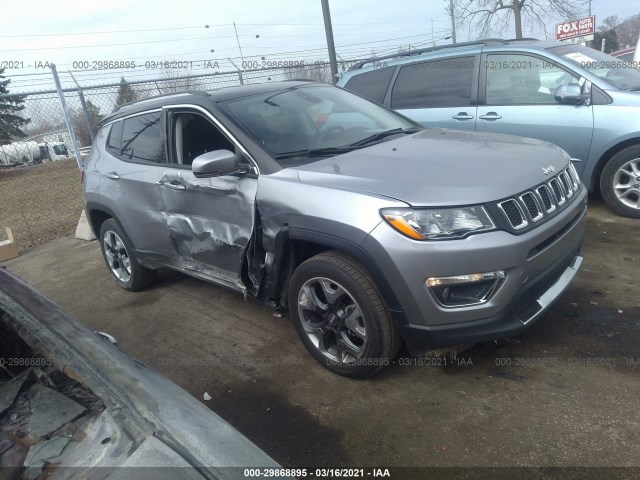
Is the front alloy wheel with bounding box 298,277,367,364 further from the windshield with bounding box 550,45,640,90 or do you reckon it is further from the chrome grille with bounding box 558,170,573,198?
the windshield with bounding box 550,45,640,90

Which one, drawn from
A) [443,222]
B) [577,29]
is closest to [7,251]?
[443,222]

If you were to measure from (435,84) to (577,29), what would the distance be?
25.0 metres

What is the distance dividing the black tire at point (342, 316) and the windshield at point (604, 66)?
156 inches

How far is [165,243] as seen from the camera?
13.5 feet

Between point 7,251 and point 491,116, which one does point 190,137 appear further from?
point 7,251

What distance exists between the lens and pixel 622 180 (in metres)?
5.02

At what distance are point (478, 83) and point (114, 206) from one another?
4.10m

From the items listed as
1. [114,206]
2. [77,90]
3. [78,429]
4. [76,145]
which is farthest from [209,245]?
[77,90]

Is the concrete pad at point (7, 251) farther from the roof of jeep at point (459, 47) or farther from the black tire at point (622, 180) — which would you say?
the black tire at point (622, 180)

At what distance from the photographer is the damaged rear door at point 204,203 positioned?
330 cm

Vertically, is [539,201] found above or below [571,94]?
below

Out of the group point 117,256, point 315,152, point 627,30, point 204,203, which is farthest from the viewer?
point 627,30

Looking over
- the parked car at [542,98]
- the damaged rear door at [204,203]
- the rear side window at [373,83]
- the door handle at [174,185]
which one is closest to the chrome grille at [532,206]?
the damaged rear door at [204,203]

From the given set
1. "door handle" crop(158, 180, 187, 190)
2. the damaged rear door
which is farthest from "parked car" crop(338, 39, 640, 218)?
"door handle" crop(158, 180, 187, 190)
